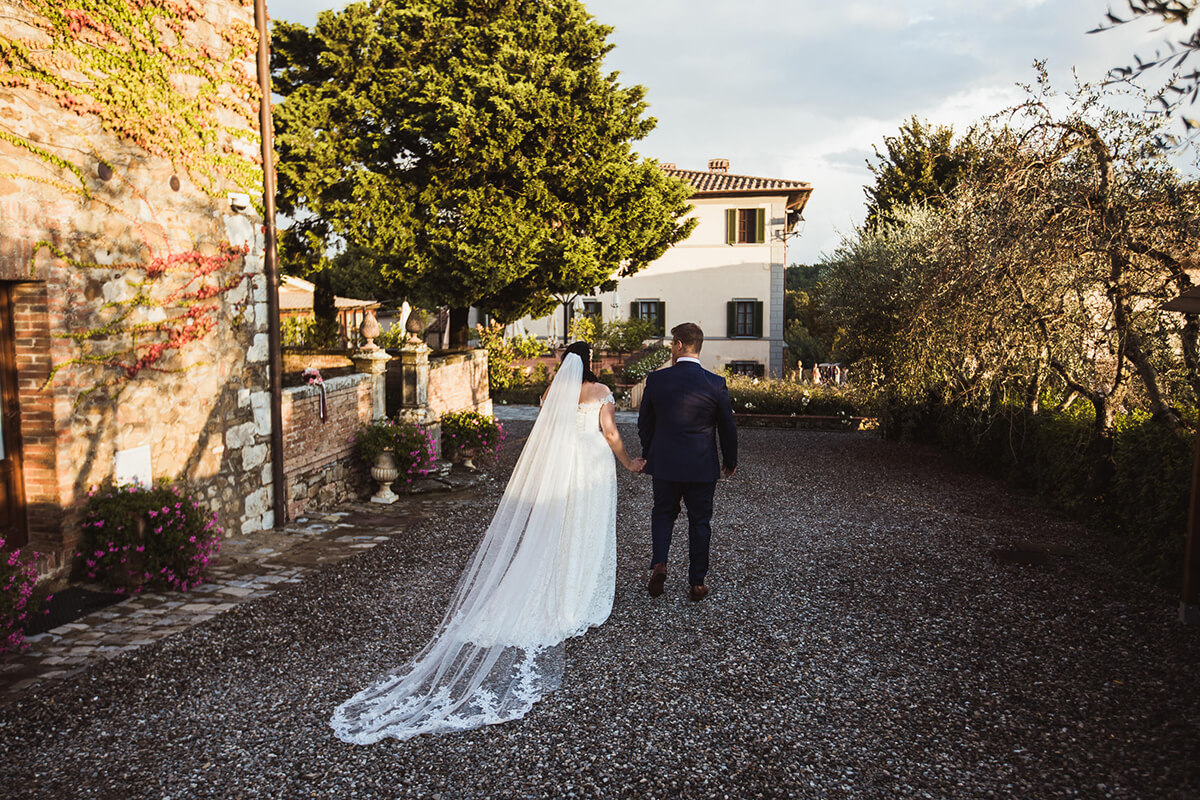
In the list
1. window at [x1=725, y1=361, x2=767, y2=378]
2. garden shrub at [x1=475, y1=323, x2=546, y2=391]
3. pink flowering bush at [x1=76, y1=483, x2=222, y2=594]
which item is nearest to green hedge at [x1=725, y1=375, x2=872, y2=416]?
garden shrub at [x1=475, y1=323, x2=546, y2=391]

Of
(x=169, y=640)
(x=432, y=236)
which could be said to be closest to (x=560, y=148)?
(x=432, y=236)

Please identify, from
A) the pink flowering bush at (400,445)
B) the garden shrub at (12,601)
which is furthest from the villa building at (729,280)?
the garden shrub at (12,601)

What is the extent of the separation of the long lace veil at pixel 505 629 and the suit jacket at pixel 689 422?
0.63m

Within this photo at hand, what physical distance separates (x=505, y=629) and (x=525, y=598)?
0.29 m

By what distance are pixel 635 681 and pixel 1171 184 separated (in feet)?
21.1

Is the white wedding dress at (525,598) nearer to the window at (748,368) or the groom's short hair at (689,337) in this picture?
the groom's short hair at (689,337)

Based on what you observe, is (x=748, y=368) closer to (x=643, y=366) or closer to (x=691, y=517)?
(x=643, y=366)

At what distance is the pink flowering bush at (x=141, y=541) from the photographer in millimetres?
5430

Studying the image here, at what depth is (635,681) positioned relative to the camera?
4.12 metres

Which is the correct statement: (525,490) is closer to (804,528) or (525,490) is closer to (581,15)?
(804,528)

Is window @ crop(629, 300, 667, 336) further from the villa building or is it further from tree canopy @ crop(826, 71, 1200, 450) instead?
tree canopy @ crop(826, 71, 1200, 450)

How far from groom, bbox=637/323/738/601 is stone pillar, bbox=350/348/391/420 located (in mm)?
5230

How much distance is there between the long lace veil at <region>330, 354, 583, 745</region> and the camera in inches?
147

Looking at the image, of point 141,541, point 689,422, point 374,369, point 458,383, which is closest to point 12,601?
point 141,541
